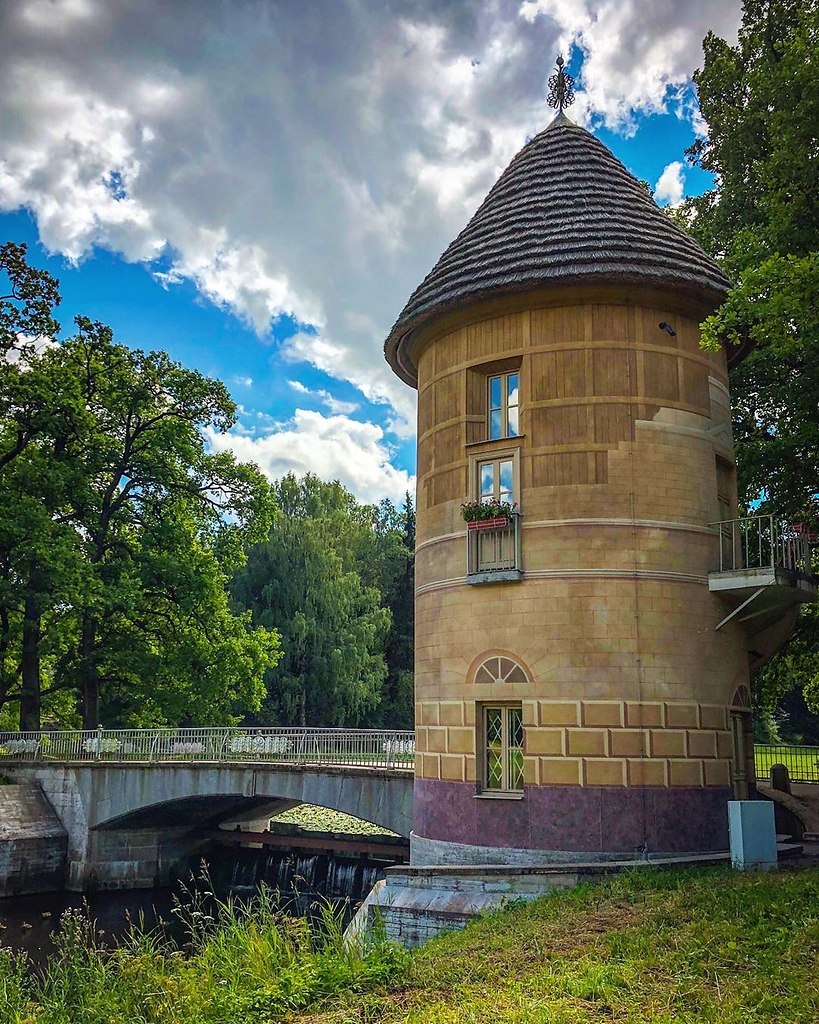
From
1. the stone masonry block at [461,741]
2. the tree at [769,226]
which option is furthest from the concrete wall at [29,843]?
the tree at [769,226]

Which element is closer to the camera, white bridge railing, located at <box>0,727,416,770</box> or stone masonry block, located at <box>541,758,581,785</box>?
stone masonry block, located at <box>541,758,581,785</box>

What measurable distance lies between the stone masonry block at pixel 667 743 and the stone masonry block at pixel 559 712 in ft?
3.85

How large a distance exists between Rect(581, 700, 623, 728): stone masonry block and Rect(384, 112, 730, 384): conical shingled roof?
645cm

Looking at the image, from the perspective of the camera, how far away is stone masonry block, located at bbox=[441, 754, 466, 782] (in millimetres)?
14680

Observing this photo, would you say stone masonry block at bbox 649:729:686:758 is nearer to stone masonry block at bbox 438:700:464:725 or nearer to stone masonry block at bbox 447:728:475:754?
stone masonry block at bbox 447:728:475:754

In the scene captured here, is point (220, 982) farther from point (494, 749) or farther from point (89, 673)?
point (89, 673)

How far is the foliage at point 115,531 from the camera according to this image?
2891 centimetres

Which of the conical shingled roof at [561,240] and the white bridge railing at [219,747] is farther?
the white bridge railing at [219,747]

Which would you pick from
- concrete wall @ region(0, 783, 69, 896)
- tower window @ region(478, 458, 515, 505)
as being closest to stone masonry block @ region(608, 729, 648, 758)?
tower window @ region(478, 458, 515, 505)

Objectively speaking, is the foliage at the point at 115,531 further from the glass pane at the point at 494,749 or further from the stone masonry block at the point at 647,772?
the stone masonry block at the point at 647,772

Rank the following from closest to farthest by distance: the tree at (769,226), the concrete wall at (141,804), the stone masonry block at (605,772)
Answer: the tree at (769,226), the stone masonry block at (605,772), the concrete wall at (141,804)

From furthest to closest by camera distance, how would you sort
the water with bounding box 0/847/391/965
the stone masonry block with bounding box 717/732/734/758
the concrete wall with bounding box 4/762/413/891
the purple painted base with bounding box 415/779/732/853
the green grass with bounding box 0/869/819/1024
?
the concrete wall with bounding box 4/762/413/891 < the water with bounding box 0/847/391/965 < the stone masonry block with bounding box 717/732/734/758 < the purple painted base with bounding box 415/779/732/853 < the green grass with bounding box 0/869/819/1024

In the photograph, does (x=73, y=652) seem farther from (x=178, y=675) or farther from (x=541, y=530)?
(x=541, y=530)

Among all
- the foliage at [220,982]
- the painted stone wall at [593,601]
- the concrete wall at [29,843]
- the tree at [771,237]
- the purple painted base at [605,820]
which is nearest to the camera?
the foliage at [220,982]
